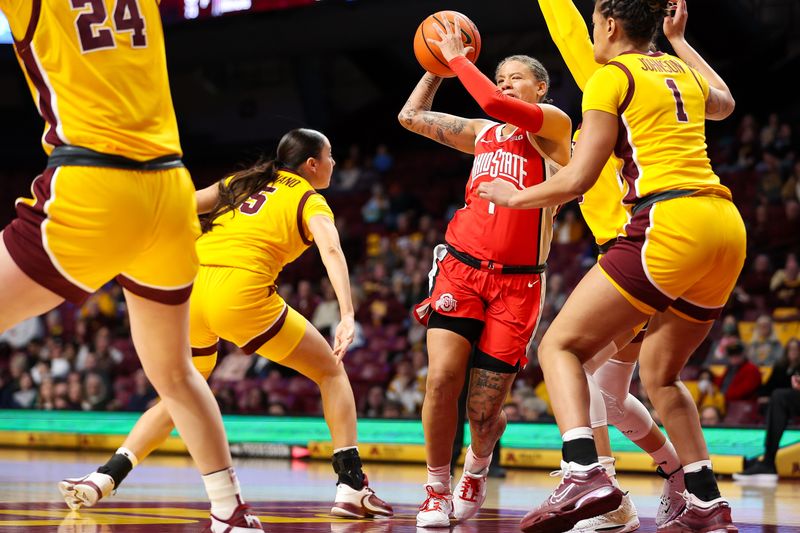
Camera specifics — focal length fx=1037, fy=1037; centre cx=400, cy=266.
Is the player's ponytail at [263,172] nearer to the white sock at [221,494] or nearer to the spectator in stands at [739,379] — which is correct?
the white sock at [221,494]

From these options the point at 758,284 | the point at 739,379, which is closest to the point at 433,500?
the point at 739,379

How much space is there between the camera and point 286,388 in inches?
555

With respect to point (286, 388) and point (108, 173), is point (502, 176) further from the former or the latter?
point (286, 388)

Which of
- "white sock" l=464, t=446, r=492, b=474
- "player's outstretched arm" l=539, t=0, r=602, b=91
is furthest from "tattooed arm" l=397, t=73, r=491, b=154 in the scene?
"white sock" l=464, t=446, r=492, b=474

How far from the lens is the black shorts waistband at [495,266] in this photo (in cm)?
516

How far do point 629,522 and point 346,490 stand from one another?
4.88ft

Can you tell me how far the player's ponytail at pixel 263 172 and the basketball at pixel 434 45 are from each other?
969 mm

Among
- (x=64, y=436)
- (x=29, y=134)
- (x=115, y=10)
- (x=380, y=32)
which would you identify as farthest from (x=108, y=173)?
(x=29, y=134)

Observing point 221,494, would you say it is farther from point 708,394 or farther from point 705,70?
point 708,394

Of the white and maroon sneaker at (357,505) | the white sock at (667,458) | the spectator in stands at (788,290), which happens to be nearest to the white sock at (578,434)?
the white sock at (667,458)

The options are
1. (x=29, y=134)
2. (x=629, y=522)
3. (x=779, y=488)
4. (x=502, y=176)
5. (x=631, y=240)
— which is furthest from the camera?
(x=29, y=134)

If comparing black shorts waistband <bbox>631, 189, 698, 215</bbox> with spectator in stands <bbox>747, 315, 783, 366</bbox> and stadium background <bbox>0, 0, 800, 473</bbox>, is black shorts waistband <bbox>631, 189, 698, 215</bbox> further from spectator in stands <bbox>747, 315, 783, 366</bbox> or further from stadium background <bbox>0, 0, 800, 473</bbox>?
spectator in stands <bbox>747, 315, 783, 366</bbox>

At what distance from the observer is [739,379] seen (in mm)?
10992

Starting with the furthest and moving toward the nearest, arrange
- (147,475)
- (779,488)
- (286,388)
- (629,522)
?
(286,388), (147,475), (779,488), (629,522)
